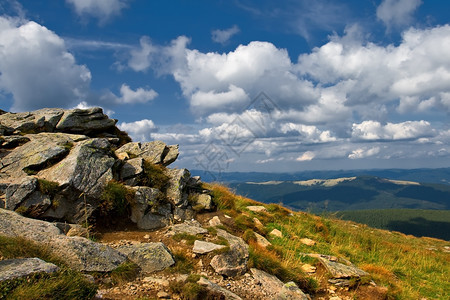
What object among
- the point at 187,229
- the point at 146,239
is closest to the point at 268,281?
the point at 187,229

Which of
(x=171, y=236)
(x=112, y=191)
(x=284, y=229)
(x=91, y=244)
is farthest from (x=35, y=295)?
(x=284, y=229)

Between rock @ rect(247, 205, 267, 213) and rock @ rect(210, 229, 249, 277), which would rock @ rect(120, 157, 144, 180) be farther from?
rock @ rect(247, 205, 267, 213)

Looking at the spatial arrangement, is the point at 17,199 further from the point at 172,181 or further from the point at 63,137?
the point at 172,181

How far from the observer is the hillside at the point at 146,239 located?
7.00 meters

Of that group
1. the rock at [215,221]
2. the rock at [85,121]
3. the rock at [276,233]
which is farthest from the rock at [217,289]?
the rock at [85,121]

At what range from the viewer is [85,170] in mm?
12125

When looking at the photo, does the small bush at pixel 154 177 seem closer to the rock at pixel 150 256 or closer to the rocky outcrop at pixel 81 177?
the rocky outcrop at pixel 81 177

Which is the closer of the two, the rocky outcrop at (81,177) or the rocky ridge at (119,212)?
the rocky ridge at (119,212)

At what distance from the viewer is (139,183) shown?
1423cm

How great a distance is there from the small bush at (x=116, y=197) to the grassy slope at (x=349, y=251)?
229 inches

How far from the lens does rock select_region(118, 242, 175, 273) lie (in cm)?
829

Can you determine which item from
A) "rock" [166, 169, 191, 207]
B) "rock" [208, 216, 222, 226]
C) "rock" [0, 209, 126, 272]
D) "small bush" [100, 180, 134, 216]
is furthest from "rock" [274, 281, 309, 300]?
"small bush" [100, 180, 134, 216]

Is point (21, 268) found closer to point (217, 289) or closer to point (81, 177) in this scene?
point (217, 289)

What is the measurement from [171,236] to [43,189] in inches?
215
